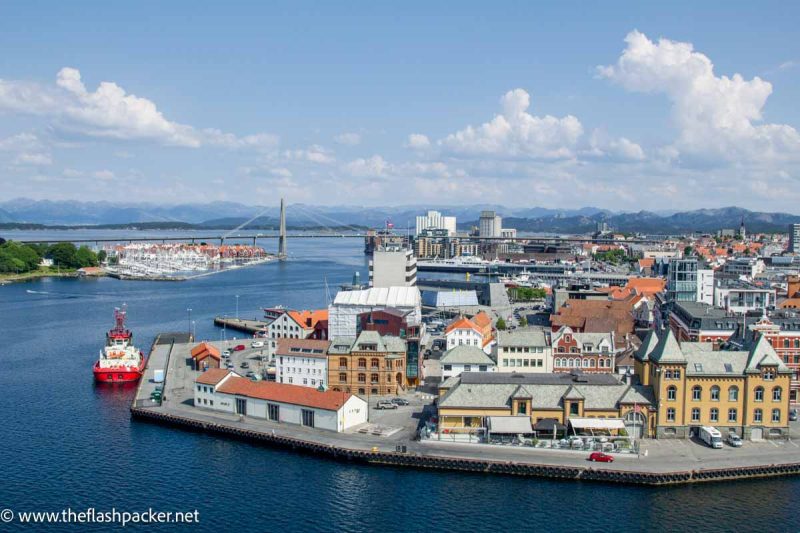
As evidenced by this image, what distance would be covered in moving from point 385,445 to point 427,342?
14.8 m

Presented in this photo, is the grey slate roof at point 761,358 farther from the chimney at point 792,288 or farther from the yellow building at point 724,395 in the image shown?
the chimney at point 792,288

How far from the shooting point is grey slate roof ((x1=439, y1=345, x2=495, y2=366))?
2720 cm

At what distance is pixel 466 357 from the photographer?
2734 cm

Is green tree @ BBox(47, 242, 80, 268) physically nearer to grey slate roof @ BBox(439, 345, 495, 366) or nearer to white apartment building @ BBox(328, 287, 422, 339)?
white apartment building @ BBox(328, 287, 422, 339)

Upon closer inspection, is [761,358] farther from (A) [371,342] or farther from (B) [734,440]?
(A) [371,342]

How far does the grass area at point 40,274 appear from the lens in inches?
2948

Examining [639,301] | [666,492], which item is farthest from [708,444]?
[639,301]

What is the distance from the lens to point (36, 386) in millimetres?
29391

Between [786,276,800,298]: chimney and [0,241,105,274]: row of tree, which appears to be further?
[0,241,105,274]: row of tree

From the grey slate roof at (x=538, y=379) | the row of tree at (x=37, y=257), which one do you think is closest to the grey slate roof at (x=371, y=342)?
the grey slate roof at (x=538, y=379)

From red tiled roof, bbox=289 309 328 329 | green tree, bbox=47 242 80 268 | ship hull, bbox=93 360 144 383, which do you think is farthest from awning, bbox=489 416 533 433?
green tree, bbox=47 242 80 268

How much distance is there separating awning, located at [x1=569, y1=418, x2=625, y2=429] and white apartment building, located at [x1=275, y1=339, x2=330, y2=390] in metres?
9.50

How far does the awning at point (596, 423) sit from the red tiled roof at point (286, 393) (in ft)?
21.8

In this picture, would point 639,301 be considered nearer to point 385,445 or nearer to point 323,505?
point 385,445
